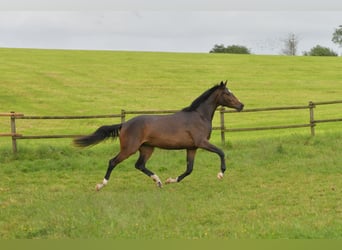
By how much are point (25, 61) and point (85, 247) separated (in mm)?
37359

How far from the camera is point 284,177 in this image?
9984 millimetres

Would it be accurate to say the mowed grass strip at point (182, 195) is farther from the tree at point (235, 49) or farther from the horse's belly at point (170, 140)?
the tree at point (235, 49)

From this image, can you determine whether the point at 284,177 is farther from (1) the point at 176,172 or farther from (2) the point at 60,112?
(2) the point at 60,112

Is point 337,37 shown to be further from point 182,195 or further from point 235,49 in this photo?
point 182,195

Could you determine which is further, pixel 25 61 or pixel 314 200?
pixel 25 61

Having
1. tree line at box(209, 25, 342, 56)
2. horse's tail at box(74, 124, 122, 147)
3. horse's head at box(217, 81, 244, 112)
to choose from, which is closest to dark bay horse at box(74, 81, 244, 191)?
horse's tail at box(74, 124, 122, 147)

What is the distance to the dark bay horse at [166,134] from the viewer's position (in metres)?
9.17

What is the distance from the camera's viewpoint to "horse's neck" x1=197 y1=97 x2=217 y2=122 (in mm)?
9500

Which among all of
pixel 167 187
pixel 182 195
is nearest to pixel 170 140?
pixel 167 187

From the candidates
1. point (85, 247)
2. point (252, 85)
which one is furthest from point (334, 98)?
point (85, 247)

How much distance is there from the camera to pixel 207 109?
955cm

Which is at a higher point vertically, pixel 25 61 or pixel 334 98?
pixel 25 61

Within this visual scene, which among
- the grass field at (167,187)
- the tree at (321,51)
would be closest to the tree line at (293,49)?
the tree at (321,51)

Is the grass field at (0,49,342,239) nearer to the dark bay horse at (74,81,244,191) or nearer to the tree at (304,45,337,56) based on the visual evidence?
the dark bay horse at (74,81,244,191)
